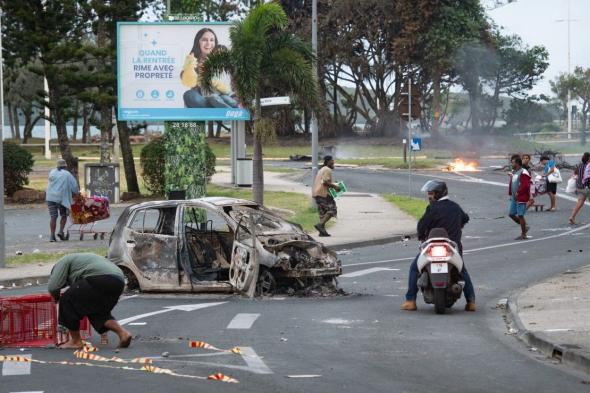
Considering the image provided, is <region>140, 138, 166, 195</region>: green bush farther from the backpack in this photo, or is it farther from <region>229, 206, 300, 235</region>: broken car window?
<region>229, 206, 300, 235</region>: broken car window

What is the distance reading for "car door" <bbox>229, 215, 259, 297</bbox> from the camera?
15289 millimetres

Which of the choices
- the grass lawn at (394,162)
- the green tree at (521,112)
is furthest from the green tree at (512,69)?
the grass lawn at (394,162)

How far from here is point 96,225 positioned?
99.3 ft

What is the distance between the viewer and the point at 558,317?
13.3 meters

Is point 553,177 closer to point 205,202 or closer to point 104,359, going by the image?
point 205,202

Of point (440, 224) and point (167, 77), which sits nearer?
point (440, 224)

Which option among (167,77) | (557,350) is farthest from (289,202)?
(557,350)

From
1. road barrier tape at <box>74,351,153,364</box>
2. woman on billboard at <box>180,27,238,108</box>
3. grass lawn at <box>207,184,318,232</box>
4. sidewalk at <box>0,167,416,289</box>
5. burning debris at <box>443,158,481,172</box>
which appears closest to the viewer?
road barrier tape at <box>74,351,153,364</box>

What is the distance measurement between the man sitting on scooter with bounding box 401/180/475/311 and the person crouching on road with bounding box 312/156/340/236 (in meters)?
11.7

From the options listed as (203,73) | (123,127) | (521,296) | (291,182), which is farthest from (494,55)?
(521,296)

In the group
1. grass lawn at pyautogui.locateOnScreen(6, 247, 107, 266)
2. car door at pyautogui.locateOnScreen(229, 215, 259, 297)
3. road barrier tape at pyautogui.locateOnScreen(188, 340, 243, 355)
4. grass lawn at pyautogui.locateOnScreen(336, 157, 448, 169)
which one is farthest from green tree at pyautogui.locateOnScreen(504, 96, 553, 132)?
road barrier tape at pyautogui.locateOnScreen(188, 340, 243, 355)

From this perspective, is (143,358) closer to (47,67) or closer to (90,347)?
(90,347)

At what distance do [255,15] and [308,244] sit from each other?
14.3 meters

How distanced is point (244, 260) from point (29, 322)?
4175 millimetres
